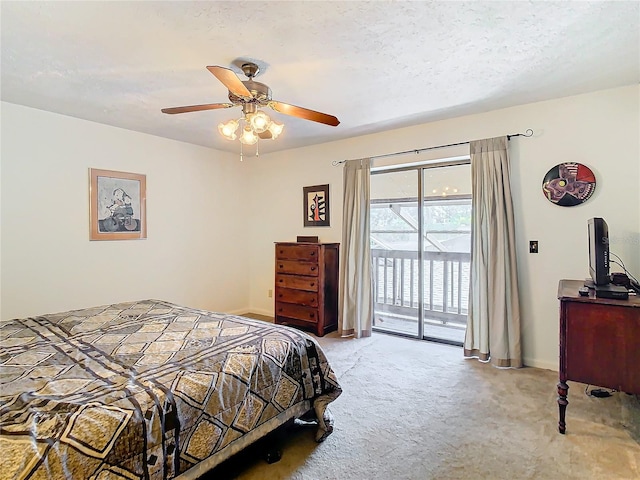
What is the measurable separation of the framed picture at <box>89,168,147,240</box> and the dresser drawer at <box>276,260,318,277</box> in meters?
1.67

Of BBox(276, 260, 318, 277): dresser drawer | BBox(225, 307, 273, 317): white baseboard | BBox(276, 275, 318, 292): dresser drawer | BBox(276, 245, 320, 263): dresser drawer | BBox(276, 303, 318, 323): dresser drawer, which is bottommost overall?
BBox(225, 307, 273, 317): white baseboard

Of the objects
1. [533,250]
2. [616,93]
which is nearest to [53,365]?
[533,250]

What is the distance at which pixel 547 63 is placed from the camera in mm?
2393

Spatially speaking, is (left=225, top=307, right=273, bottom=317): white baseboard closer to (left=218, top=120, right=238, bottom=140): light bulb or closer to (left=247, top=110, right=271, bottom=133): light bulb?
(left=218, top=120, right=238, bottom=140): light bulb

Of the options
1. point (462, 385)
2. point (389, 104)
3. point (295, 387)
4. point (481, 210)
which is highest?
point (389, 104)

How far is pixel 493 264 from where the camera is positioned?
10.6 ft

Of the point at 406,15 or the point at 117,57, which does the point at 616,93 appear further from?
the point at 117,57

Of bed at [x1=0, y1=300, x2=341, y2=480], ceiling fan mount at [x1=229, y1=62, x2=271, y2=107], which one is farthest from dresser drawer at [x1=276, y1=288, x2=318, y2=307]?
ceiling fan mount at [x1=229, y1=62, x2=271, y2=107]

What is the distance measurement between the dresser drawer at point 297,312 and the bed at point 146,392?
1947 millimetres

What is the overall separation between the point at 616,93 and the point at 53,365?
14.0 feet

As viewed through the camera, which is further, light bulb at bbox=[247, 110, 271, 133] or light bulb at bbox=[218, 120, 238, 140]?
light bulb at bbox=[218, 120, 238, 140]

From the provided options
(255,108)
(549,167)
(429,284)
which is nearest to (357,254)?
(429,284)

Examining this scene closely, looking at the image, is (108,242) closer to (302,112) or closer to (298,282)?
(298,282)

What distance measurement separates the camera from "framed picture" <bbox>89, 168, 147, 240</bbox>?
3.67 meters
